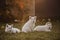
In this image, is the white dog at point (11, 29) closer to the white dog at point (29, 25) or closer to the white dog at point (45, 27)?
the white dog at point (29, 25)

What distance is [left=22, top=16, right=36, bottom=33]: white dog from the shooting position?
1792mm

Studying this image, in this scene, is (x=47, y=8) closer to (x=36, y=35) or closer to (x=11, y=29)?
(x=36, y=35)

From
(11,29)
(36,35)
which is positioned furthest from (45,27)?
(11,29)

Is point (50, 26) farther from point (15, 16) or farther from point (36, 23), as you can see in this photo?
point (15, 16)

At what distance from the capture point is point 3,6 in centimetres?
182

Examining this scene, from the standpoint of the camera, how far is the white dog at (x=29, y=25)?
179 centimetres

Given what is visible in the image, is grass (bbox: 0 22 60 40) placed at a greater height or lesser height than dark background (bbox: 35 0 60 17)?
lesser

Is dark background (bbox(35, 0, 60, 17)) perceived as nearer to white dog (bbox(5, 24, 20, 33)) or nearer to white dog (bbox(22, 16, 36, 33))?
white dog (bbox(22, 16, 36, 33))

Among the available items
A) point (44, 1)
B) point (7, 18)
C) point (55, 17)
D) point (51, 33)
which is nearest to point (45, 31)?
point (51, 33)

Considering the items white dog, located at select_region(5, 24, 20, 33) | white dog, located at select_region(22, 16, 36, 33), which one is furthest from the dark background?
white dog, located at select_region(5, 24, 20, 33)

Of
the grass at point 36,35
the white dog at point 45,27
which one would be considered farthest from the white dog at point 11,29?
the white dog at point 45,27

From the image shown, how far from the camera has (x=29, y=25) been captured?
181 centimetres

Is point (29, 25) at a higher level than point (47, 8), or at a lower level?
lower

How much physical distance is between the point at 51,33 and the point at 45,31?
68 millimetres
